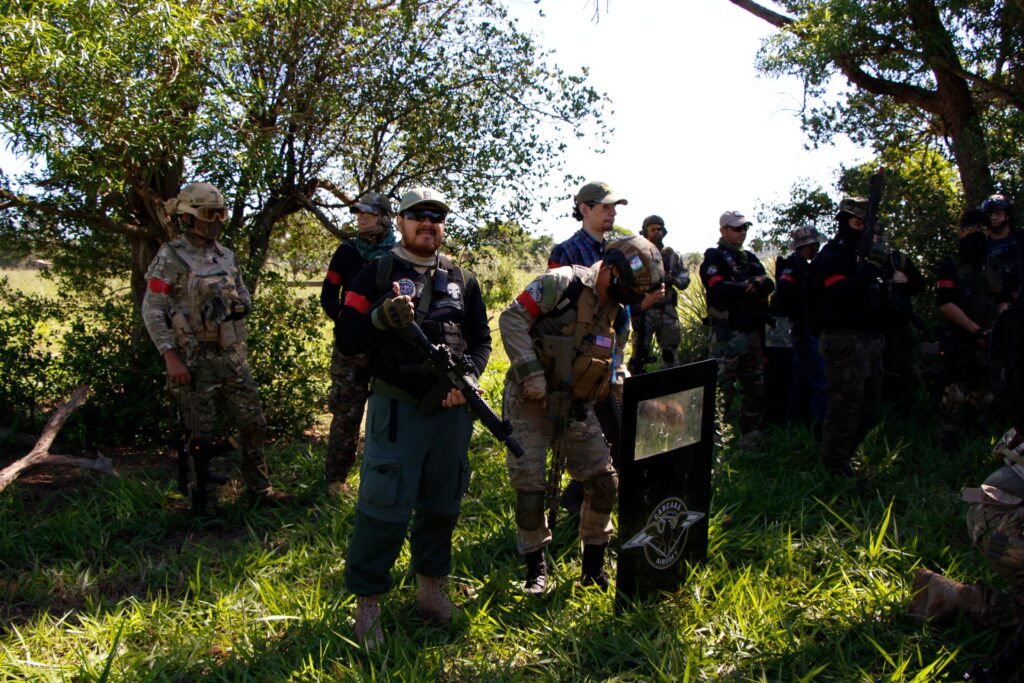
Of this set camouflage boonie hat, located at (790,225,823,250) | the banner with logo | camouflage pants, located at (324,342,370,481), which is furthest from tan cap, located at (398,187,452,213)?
camouflage boonie hat, located at (790,225,823,250)

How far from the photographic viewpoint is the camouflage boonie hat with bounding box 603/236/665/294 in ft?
11.8

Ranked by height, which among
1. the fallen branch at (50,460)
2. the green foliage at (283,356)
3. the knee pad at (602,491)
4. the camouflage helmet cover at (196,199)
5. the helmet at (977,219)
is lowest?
the fallen branch at (50,460)

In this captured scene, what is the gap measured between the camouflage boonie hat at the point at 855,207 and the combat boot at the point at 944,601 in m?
2.63

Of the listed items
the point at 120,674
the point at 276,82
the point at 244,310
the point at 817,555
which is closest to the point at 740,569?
the point at 817,555

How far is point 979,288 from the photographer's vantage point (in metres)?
5.91

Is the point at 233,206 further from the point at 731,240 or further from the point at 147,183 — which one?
the point at 731,240

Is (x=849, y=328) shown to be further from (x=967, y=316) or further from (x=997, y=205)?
(x=997, y=205)

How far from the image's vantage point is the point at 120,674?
3189 millimetres

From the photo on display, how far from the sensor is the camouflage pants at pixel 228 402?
490 centimetres

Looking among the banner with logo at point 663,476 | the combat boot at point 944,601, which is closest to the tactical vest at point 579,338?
the banner with logo at point 663,476

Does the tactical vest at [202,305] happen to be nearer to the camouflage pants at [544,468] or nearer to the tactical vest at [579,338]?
the camouflage pants at [544,468]

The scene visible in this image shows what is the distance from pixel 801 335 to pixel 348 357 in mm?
3760

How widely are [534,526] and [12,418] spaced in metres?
4.69

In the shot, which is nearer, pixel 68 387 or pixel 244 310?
pixel 244 310
